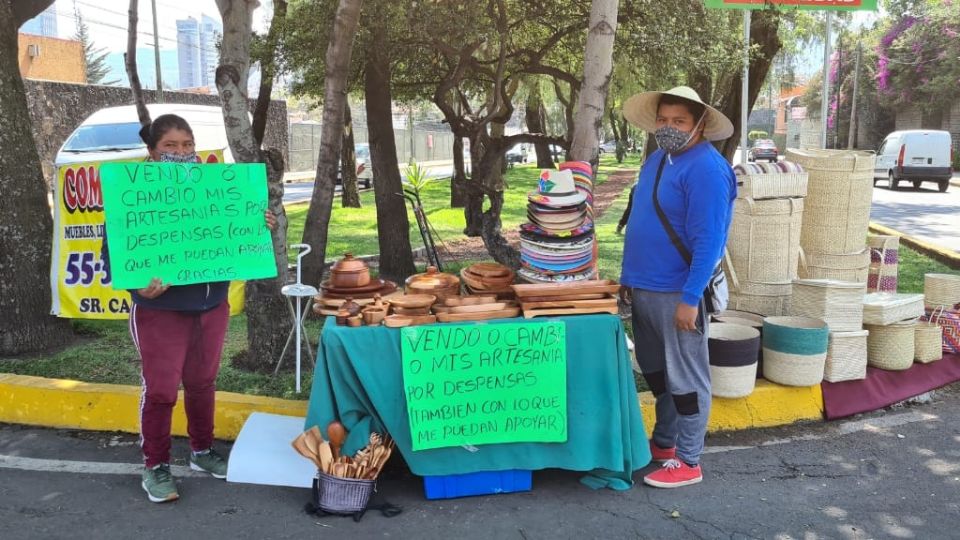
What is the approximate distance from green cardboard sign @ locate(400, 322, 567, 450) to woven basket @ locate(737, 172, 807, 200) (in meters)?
2.52

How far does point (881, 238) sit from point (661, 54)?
3015 millimetres

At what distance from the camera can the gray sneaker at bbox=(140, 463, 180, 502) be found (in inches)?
146

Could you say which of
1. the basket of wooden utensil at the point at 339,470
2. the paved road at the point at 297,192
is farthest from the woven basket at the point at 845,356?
the paved road at the point at 297,192

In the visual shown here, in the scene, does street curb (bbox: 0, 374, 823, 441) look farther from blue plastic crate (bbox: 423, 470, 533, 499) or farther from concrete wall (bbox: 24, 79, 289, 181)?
concrete wall (bbox: 24, 79, 289, 181)

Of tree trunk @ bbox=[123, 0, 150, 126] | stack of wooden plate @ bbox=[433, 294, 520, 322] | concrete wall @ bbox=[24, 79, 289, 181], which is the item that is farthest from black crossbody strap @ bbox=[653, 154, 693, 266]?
concrete wall @ bbox=[24, 79, 289, 181]

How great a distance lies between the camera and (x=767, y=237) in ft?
18.5

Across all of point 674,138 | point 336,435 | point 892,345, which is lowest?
point 336,435

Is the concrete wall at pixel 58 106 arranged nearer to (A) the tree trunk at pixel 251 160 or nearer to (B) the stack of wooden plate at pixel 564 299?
(A) the tree trunk at pixel 251 160

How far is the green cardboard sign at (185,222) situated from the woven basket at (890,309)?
150 inches

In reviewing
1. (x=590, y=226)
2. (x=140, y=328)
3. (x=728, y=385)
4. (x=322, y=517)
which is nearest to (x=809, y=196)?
(x=728, y=385)

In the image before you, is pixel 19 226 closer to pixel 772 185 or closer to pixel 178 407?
pixel 178 407

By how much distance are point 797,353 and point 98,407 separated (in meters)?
4.30

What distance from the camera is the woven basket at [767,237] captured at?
18.4 feet

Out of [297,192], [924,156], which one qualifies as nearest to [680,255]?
[297,192]
